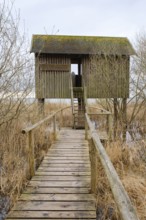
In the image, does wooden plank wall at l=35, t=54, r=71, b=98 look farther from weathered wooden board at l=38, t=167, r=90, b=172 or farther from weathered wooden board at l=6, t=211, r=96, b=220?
weathered wooden board at l=6, t=211, r=96, b=220

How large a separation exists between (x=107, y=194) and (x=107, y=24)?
3385cm

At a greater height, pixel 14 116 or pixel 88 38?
pixel 88 38

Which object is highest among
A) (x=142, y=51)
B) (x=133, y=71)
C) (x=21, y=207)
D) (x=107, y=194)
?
(x=142, y=51)

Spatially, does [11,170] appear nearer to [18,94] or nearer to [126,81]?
[18,94]

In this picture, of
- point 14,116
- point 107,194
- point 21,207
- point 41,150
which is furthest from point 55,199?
point 41,150

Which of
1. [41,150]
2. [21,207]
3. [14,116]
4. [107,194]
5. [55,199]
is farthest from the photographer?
[41,150]

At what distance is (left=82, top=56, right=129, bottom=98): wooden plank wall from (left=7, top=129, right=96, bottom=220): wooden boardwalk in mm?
9205

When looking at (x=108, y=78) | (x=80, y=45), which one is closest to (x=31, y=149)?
(x=108, y=78)

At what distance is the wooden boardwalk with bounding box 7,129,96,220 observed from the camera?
3.57 meters

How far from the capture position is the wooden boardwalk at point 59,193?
140 inches

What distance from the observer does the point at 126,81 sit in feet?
51.9

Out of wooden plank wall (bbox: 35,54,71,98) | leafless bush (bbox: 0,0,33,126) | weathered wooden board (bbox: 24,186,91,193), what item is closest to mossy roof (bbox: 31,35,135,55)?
wooden plank wall (bbox: 35,54,71,98)

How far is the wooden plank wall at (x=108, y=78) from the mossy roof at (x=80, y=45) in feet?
1.52

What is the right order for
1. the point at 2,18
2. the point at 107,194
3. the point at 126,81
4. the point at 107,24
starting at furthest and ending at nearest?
the point at 107,24, the point at 126,81, the point at 2,18, the point at 107,194
